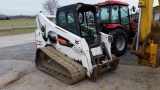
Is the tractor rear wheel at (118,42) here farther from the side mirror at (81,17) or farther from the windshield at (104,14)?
the side mirror at (81,17)

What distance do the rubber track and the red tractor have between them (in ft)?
9.26

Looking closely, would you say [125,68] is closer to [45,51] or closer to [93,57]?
[93,57]

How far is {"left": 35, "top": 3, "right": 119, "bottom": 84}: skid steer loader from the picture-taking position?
5078 millimetres

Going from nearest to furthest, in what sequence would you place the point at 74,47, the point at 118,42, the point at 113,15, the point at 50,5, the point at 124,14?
the point at 74,47 < the point at 118,42 < the point at 113,15 < the point at 124,14 < the point at 50,5

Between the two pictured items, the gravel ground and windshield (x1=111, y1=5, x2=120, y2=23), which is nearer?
the gravel ground

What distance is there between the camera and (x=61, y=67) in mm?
5164

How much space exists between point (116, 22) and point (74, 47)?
3.75m

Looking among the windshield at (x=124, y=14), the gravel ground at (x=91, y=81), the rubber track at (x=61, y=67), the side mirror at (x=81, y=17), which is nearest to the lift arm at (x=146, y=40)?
the gravel ground at (x=91, y=81)

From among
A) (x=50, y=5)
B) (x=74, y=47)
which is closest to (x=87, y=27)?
(x=74, y=47)

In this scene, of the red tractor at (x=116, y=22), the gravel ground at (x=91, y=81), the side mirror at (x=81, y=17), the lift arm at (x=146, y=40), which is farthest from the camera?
the red tractor at (x=116, y=22)

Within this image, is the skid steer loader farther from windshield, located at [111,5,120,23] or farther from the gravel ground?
windshield, located at [111,5,120,23]

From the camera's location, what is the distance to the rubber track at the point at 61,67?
192 inches

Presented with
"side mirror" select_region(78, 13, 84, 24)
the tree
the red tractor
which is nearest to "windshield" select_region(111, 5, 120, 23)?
the red tractor

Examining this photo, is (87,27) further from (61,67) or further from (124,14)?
A: (124,14)
